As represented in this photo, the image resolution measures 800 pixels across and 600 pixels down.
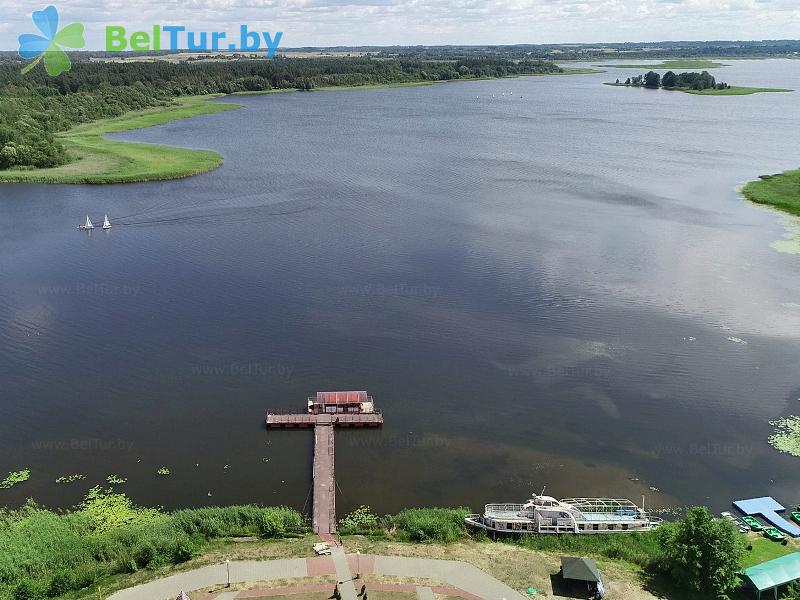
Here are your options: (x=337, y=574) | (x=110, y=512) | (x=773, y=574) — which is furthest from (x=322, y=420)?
(x=773, y=574)

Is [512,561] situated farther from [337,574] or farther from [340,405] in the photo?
[340,405]

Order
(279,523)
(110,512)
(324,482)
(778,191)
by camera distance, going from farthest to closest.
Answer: (778,191) < (324,482) < (110,512) < (279,523)

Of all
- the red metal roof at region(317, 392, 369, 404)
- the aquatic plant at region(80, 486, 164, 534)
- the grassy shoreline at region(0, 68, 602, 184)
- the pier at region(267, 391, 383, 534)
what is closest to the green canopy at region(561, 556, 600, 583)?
the pier at region(267, 391, 383, 534)

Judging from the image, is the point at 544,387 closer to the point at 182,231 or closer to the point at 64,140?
the point at 182,231

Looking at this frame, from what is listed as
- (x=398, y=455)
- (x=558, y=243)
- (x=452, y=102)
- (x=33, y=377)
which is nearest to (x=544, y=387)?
(x=398, y=455)

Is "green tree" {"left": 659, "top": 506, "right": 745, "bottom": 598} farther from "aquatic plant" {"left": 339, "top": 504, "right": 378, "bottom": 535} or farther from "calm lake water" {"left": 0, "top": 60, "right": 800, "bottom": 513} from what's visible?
"aquatic plant" {"left": 339, "top": 504, "right": 378, "bottom": 535}

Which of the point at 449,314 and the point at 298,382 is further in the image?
the point at 449,314

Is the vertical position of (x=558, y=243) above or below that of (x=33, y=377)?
above
